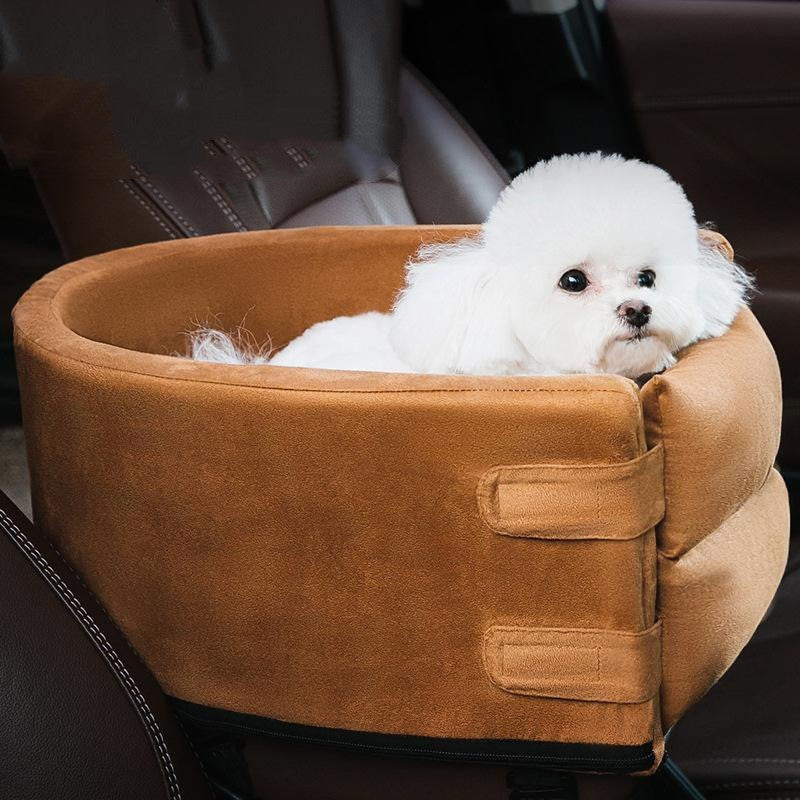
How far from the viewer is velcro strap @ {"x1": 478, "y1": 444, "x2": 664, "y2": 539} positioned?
2.00ft

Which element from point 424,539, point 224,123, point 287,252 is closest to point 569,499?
point 424,539

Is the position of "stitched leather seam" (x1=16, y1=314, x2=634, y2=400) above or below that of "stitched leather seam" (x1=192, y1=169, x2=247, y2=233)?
above

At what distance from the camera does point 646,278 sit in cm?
83

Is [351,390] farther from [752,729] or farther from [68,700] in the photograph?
[752,729]

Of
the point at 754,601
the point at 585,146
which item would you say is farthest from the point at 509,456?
the point at 585,146

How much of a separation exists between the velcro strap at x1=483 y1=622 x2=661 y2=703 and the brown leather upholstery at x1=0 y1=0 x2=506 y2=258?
0.84 metres

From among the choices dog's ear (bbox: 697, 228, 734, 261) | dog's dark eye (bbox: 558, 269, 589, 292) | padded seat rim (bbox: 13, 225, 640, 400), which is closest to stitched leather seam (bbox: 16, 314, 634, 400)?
padded seat rim (bbox: 13, 225, 640, 400)

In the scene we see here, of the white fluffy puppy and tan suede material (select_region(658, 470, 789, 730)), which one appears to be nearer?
tan suede material (select_region(658, 470, 789, 730))

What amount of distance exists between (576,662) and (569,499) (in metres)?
0.11

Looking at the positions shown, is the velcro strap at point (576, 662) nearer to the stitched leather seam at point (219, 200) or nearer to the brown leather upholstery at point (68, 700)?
the brown leather upholstery at point (68, 700)

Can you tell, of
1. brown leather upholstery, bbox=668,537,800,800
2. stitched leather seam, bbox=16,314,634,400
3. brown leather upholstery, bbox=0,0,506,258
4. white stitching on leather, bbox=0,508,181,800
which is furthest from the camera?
brown leather upholstery, bbox=0,0,506,258

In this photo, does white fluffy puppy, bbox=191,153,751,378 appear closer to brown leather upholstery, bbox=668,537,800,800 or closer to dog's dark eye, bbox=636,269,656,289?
dog's dark eye, bbox=636,269,656,289

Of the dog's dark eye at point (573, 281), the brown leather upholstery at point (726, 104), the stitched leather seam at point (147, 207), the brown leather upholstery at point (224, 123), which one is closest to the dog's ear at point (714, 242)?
the dog's dark eye at point (573, 281)

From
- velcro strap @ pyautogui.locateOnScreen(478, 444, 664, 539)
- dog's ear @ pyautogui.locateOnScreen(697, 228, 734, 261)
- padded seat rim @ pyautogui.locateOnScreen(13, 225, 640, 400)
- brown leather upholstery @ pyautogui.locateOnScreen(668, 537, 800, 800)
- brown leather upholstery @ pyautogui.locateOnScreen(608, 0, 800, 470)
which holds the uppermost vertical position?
padded seat rim @ pyautogui.locateOnScreen(13, 225, 640, 400)
